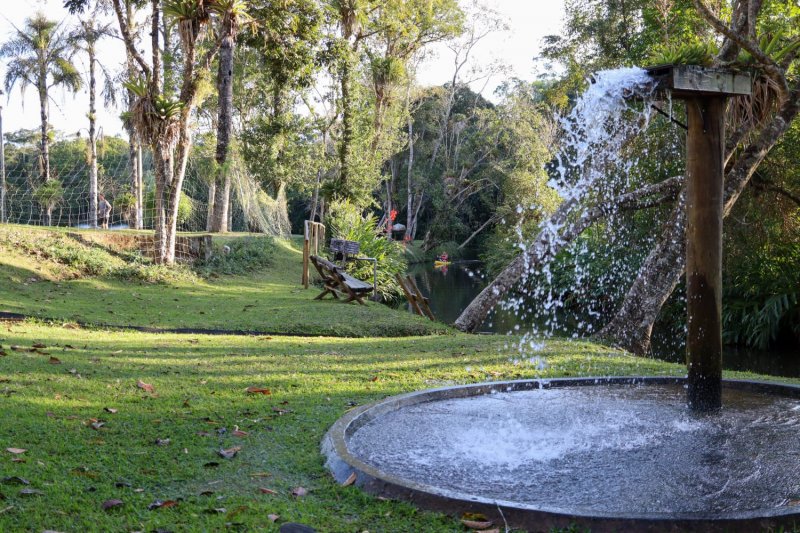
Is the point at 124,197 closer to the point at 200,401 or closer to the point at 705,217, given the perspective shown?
the point at 200,401

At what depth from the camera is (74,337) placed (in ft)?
30.3

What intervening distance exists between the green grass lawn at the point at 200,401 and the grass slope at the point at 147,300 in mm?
76

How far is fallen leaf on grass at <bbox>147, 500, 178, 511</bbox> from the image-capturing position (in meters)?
3.76

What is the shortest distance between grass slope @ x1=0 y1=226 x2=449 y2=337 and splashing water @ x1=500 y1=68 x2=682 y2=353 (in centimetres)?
309

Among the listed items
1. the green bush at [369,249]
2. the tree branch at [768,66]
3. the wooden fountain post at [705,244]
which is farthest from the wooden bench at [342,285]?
the wooden fountain post at [705,244]

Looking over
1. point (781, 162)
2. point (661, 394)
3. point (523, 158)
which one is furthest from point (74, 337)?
point (523, 158)

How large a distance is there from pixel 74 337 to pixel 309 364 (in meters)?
3.10

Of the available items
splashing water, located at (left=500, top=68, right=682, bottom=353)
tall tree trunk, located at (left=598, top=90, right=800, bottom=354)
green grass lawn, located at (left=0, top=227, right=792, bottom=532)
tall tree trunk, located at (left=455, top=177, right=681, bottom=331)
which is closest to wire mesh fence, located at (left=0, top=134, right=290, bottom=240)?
splashing water, located at (left=500, top=68, right=682, bottom=353)

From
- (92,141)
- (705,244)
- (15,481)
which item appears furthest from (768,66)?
(92,141)

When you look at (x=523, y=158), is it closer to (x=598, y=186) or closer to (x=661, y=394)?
(x=598, y=186)

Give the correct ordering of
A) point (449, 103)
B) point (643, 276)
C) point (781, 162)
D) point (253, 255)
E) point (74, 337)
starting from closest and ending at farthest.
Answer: point (74, 337)
point (643, 276)
point (781, 162)
point (253, 255)
point (449, 103)

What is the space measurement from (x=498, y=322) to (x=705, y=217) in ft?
43.1

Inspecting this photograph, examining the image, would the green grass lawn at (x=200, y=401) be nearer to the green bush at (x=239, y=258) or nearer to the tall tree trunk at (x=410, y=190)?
the green bush at (x=239, y=258)

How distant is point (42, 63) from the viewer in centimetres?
3117
